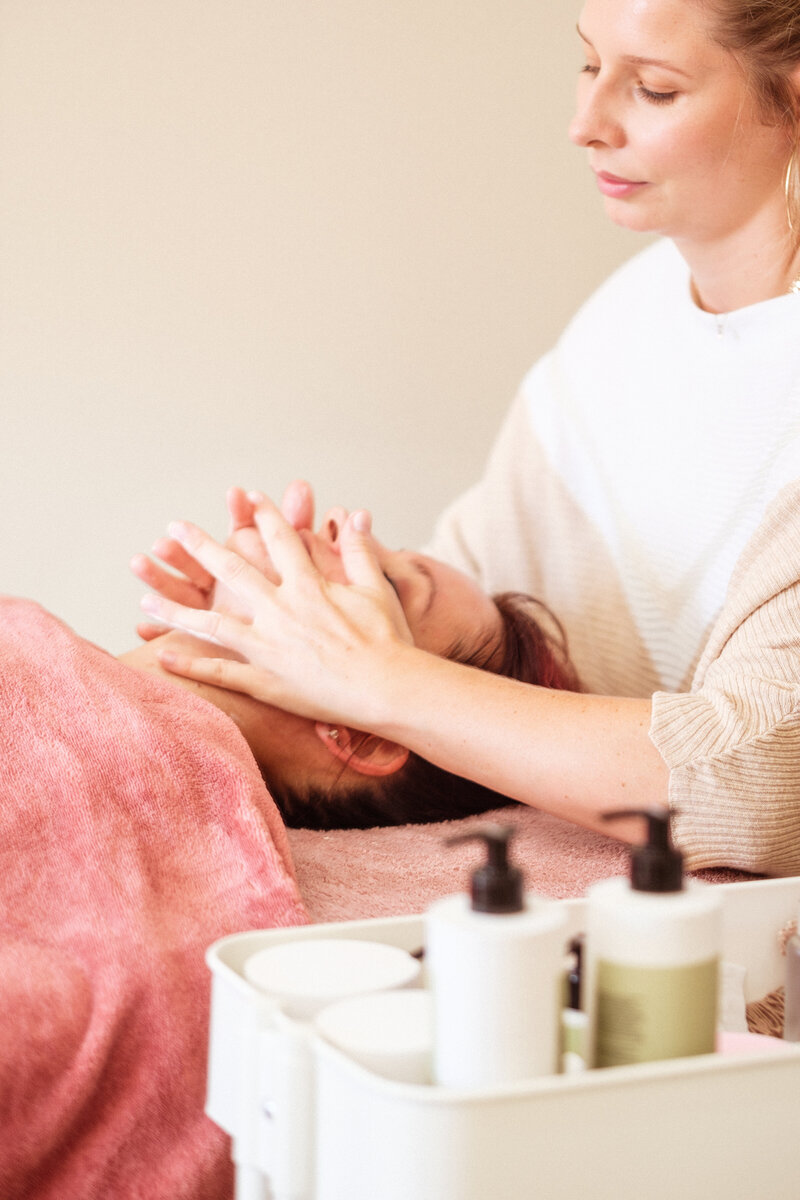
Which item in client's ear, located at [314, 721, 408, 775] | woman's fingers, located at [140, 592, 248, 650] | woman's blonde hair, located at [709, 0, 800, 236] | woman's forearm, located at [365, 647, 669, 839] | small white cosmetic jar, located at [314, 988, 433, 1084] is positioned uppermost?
woman's blonde hair, located at [709, 0, 800, 236]

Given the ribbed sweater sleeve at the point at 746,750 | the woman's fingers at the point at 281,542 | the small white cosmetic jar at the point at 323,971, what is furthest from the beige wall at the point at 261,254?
the small white cosmetic jar at the point at 323,971

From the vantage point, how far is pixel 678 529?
1.54 metres

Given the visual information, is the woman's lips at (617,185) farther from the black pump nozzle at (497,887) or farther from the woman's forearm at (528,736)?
the black pump nozzle at (497,887)

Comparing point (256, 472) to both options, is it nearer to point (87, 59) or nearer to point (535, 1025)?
point (87, 59)

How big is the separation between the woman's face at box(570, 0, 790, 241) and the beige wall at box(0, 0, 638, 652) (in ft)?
2.62

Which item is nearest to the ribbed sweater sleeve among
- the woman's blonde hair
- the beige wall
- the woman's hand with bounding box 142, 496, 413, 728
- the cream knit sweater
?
the cream knit sweater

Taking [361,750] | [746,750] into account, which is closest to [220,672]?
[361,750]

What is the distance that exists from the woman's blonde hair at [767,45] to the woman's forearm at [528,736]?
2.13 feet

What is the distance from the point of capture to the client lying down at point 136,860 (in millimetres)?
810

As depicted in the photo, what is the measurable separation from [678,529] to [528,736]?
1.69ft

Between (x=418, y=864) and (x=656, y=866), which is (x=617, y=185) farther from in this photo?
(x=656, y=866)

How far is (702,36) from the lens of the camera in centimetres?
126

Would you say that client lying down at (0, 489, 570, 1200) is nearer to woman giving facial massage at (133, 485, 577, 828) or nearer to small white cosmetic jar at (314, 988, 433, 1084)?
woman giving facial massage at (133, 485, 577, 828)

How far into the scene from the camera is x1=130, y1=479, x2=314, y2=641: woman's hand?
141 cm
